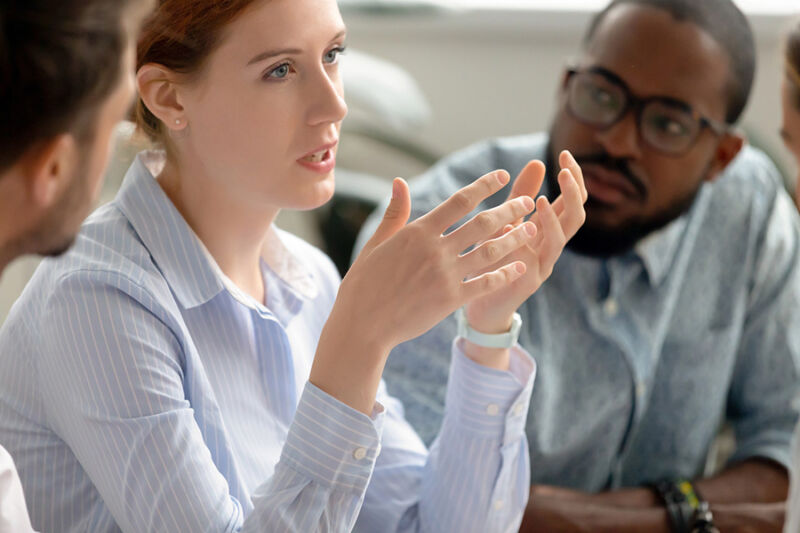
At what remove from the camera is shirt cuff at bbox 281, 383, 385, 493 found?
85cm

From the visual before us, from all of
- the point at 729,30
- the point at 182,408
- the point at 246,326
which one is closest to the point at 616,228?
the point at 729,30

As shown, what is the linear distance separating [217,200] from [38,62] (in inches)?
16.1

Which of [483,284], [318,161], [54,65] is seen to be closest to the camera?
[54,65]

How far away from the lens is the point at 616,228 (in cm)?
143

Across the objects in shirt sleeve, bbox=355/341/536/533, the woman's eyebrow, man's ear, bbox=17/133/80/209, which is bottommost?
shirt sleeve, bbox=355/341/536/533

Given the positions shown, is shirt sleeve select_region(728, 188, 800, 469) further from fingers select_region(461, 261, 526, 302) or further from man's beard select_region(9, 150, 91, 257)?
man's beard select_region(9, 150, 91, 257)

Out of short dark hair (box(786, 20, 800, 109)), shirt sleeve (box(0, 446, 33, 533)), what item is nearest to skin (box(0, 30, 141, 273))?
shirt sleeve (box(0, 446, 33, 533))

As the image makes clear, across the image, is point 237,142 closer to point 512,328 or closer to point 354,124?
point 512,328

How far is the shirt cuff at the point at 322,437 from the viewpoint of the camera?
85 centimetres

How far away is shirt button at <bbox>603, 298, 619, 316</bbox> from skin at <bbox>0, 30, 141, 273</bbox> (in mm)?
908

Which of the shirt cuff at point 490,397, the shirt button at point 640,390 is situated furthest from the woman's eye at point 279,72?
the shirt button at point 640,390

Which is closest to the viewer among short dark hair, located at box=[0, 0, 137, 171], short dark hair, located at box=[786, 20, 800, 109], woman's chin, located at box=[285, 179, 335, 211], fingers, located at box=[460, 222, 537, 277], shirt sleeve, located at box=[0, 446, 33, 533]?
short dark hair, located at box=[0, 0, 137, 171]

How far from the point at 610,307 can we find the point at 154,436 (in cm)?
80

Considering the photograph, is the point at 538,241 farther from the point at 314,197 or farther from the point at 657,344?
the point at 657,344
